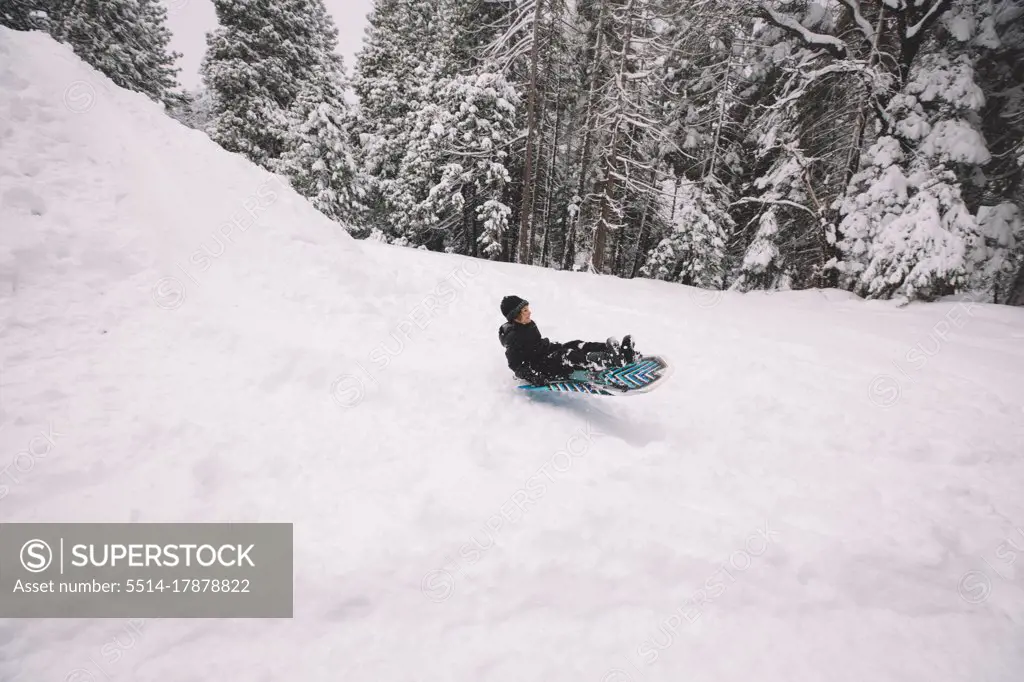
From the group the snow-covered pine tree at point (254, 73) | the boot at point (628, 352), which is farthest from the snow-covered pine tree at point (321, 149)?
the boot at point (628, 352)

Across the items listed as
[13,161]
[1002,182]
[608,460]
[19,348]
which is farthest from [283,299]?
[1002,182]

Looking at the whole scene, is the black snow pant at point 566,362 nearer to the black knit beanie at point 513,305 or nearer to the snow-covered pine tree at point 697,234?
the black knit beanie at point 513,305

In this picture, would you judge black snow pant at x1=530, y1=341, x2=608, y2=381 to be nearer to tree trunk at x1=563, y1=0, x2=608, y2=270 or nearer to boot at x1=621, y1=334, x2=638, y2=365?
boot at x1=621, y1=334, x2=638, y2=365

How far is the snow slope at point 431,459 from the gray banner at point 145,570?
99 mm

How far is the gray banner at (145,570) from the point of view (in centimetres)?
254

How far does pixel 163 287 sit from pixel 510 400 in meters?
4.72

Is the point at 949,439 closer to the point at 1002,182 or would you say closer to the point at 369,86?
the point at 1002,182

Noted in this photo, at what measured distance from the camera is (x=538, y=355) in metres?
5.52

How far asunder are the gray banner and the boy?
10.3ft

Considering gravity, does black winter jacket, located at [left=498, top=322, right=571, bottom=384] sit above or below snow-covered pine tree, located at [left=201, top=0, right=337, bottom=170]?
below

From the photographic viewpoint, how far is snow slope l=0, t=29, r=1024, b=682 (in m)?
2.60

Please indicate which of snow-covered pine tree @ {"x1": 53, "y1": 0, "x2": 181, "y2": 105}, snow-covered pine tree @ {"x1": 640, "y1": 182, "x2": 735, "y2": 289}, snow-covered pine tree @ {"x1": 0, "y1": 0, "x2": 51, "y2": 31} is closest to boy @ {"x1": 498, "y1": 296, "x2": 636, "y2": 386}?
snow-covered pine tree @ {"x1": 640, "y1": 182, "x2": 735, "y2": 289}

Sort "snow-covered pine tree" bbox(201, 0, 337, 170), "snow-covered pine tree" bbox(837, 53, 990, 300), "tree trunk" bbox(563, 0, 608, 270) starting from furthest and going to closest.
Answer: "snow-covered pine tree" bbox(201, 0, 337, 170), "tree trunk" bbox(563, 0, 608, 270), "snow-covered pine tree" bbox(837, 53, 990, 300)

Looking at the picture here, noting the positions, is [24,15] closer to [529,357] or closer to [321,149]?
[321,149]
